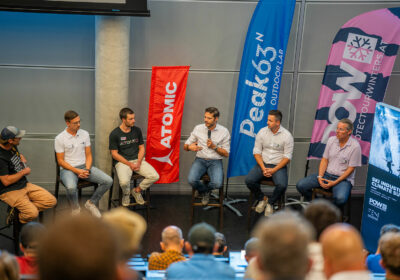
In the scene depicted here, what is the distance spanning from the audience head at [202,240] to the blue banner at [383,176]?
2345mm

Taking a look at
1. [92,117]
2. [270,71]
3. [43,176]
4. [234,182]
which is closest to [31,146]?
[43,176]

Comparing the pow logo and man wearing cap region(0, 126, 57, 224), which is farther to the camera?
the pow logo

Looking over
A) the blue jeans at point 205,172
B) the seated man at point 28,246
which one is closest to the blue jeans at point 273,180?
the blue jeans at point 205,172

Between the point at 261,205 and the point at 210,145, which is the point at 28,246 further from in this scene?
the point at 261,205

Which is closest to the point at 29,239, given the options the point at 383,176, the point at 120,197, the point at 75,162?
the point at 75,162

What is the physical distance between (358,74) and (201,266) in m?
3.79

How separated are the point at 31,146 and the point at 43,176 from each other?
0.39 metres

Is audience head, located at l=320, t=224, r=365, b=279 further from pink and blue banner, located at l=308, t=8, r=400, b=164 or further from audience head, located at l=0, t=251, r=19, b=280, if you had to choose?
pink and blue banner, located at l=308, t=8, r=400, b=164

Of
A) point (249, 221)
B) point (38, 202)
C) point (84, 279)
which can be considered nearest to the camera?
point (84, 279)

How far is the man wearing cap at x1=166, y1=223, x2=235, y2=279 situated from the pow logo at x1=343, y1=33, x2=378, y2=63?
11.7ft

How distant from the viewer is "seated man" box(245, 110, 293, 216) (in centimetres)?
524

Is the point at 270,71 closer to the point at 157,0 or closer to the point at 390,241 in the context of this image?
the point at 157,0

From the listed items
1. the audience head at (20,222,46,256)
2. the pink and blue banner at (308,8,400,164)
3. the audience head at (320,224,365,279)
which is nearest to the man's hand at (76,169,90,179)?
the audience head at (20,222,46,256)

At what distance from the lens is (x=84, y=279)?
103cm
